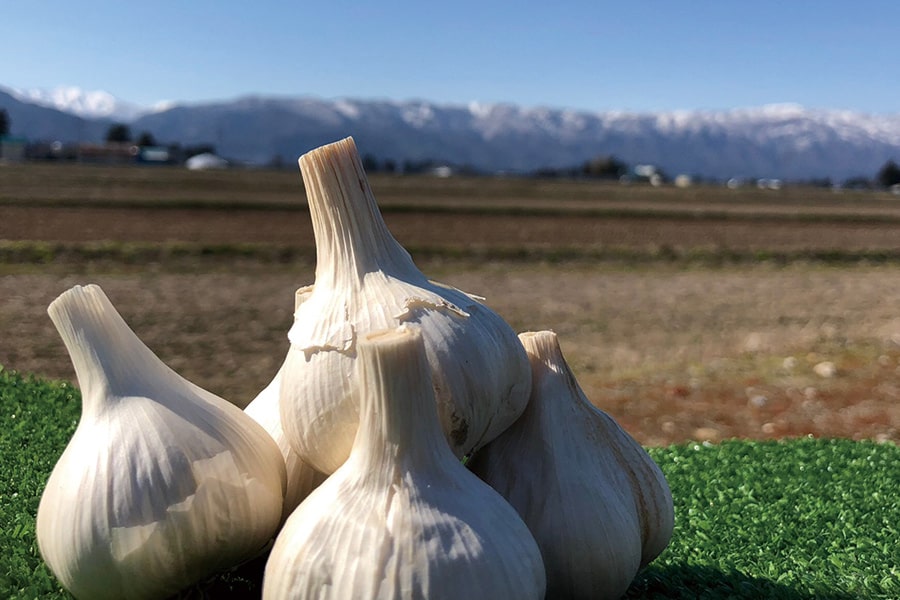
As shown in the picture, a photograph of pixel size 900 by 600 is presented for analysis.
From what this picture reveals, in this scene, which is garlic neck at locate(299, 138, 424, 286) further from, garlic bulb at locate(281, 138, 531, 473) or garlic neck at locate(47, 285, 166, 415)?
garlic neck at locate(47, 285, 166, 415)

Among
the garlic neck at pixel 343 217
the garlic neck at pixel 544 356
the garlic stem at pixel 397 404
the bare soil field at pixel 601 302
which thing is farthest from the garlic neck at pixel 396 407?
the bare soil field at pixel 601 302

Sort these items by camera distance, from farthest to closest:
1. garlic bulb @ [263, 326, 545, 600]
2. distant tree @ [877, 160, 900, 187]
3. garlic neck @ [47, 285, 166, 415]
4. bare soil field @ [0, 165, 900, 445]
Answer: distant tree @ [877, 160, 900, 187]
bare soil field @ [0, 165, 900, 445]
garlic neck @ [47, 285, 166, 415]
garlic bulb @ [263, 326, 545, 600]

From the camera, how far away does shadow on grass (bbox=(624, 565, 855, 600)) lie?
2633 mm

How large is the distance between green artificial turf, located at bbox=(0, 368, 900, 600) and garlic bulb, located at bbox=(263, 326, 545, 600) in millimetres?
577

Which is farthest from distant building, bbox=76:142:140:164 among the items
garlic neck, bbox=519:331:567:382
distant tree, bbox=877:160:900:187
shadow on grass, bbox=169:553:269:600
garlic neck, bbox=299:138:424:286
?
garlic neck, bbox=519:331:567:382

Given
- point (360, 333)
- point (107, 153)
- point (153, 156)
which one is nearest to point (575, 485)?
point (360, 333)

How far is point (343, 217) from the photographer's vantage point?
2125 mm

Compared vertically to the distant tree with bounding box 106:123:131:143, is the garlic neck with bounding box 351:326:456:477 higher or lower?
lower

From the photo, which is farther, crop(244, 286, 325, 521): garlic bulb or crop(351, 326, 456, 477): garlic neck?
crop(244, 286, 325, 521): garlic bulb

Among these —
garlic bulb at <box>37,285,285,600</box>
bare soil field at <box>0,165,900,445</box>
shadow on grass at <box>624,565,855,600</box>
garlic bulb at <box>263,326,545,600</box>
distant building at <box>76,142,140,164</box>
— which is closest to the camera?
garlic bulb at <box>263,326,545,600</box>

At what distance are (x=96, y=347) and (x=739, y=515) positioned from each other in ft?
9.43

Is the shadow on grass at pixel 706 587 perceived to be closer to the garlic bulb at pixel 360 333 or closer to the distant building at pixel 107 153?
the garlic bulb at pixel 360 333

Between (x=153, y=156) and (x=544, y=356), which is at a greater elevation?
(x=153, y=156)

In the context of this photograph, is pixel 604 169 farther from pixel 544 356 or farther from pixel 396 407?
pixel 396 407
